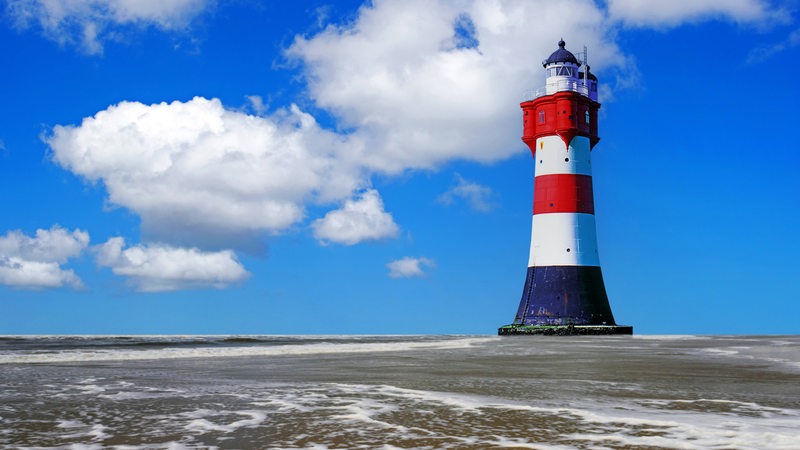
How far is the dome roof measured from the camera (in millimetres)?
42500

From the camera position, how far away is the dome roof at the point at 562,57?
42500 millimetres

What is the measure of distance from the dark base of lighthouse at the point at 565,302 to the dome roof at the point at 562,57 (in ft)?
37.8

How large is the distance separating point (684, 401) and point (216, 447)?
18.2 ft

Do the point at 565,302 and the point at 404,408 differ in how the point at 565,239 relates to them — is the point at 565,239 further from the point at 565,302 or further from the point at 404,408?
the point at 404,408

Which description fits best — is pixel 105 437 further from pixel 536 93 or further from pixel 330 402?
pixel 536 93

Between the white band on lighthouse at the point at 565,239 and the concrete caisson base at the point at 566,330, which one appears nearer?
the white band on lighthouse at the point at 565,239

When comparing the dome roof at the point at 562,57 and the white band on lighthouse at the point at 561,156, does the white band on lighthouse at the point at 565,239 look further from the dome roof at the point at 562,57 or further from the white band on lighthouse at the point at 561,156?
the dome roof at the point at 562,57

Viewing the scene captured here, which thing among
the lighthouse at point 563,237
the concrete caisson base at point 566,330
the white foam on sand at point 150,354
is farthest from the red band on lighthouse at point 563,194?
the white foam on sand at point 150,354

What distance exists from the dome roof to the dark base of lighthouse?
37.8 feet

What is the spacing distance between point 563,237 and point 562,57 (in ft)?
34.7

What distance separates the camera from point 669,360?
57.9ft

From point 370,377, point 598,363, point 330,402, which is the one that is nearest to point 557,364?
point 598,363

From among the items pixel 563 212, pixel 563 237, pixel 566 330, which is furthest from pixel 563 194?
pixel 566 330

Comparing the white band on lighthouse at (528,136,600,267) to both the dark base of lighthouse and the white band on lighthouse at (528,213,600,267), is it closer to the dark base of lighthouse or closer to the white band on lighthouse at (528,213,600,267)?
the white band on lighthouse at (528,213,600,267)
